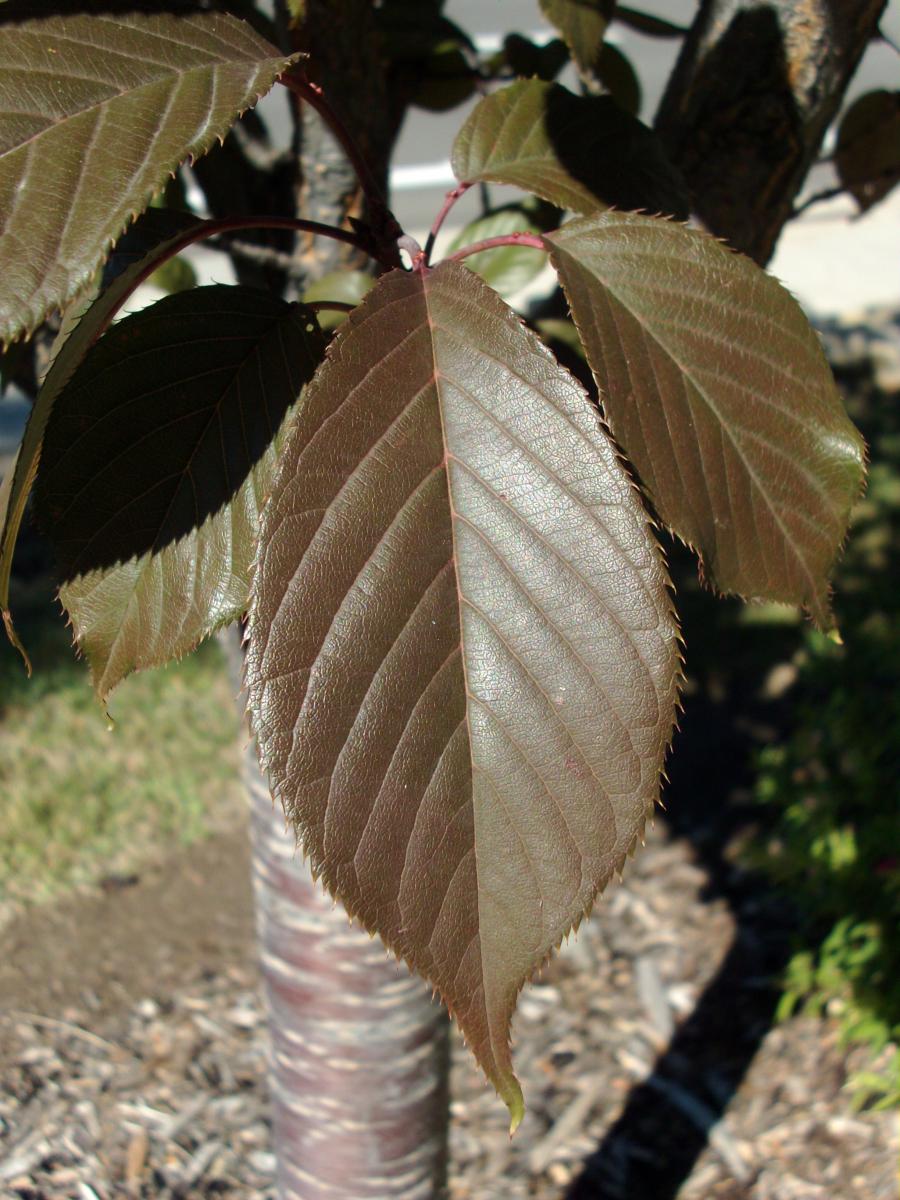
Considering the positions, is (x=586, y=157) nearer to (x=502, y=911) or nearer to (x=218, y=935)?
(x=502, y=911)

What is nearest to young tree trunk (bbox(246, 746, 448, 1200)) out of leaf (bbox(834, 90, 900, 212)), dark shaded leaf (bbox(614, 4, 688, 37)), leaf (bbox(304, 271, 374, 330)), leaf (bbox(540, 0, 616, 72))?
leaf (bbox(304, 271, 374, 330))

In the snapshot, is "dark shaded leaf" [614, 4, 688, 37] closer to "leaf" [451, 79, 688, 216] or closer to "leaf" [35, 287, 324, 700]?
"leaf" [451, 79, 688, 216]

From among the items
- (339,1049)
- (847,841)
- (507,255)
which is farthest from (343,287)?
(847,841)

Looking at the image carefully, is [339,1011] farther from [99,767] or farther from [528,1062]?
[99,767]

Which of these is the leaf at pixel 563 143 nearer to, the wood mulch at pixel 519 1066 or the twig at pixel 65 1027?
the wood mulch at pixel 519 1066

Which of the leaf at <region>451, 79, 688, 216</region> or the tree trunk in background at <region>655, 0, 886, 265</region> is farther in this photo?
the tree trunk in background at <region>655, 0, 886, 265</region>

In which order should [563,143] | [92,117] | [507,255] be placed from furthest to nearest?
[507,255] → [563,143] → [92,117]

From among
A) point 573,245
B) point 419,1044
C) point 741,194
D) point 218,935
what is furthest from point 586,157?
point 218,935
